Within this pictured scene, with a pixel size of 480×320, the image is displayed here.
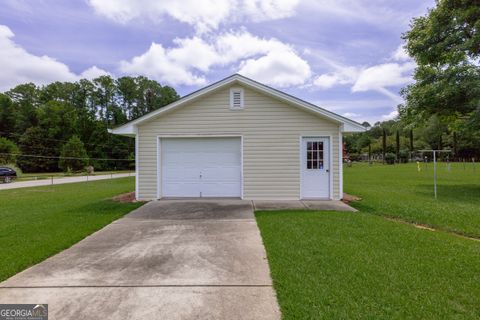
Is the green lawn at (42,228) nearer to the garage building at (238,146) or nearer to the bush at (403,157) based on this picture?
the garage building at (238,146)

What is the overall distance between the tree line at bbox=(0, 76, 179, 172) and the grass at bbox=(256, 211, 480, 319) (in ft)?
136

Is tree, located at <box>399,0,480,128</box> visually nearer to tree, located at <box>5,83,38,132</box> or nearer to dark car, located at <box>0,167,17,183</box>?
dark car, located at <box>0,167,17,183</box>

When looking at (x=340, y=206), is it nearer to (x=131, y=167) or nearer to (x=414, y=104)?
(x=414, y=104)

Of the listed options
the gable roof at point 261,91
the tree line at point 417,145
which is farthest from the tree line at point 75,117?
the tree line at point 417,145

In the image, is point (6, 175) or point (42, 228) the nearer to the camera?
point (42, 228)

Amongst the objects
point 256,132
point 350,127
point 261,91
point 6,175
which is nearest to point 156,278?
point 256,132

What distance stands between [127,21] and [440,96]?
13.5 meters

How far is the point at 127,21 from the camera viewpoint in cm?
1221

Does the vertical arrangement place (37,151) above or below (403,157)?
above

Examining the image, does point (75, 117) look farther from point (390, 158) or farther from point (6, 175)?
point (390, 158)

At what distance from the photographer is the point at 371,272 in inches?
140

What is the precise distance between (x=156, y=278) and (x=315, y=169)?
687 cm

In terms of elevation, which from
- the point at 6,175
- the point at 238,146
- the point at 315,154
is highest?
the point at 238,146

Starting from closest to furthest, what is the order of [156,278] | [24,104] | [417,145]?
1. [156,278]
2. [24,104]
3. [417,145]
